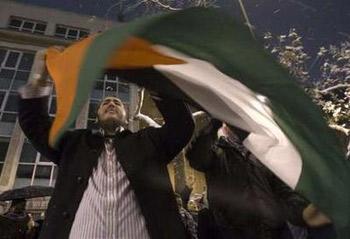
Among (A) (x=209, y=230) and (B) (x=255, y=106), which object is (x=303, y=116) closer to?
(B) (x=255, y=106)

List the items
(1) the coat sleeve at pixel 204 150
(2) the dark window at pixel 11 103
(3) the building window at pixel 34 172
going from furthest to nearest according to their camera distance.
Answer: (2) the dark window at pixel 11 103 → (3) the building window at pixel 34 172 → (1) the coat sleeve at pixel 204 150

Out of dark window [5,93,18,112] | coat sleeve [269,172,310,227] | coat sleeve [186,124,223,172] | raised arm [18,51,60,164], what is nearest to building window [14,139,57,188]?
dark window [5,93,18,112]

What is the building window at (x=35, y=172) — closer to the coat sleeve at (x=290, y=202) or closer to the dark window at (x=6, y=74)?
the dark window at (x=6, y=74)

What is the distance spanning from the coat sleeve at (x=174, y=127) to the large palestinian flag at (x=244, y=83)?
60cm

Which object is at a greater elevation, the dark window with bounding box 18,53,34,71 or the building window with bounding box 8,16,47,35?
the building window with bounding box 8,16,47,35

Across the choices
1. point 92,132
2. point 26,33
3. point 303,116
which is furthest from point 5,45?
point 303,116

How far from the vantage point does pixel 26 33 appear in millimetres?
20406

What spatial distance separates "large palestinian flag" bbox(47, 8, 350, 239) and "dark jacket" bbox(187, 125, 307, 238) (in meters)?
0.49

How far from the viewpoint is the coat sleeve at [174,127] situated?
2281 millimetres

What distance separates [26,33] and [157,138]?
2000 centimetres

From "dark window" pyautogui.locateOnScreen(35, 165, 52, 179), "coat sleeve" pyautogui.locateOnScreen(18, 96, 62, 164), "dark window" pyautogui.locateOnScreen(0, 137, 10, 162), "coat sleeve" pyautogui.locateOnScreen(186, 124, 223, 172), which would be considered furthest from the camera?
"dark window" pyautogui.locateOnScreen(0, 137, 10, 162)

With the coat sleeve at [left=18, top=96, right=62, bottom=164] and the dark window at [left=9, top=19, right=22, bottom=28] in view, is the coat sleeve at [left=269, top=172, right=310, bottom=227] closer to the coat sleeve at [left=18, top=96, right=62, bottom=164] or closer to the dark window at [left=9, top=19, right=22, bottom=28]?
the coat sleeve at [left=18, top=96, right=62, bottom=164]

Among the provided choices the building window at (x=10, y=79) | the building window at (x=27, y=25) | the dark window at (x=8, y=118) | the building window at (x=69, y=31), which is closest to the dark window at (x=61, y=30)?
the building window at (x=69, y=31)

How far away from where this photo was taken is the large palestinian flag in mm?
1238
